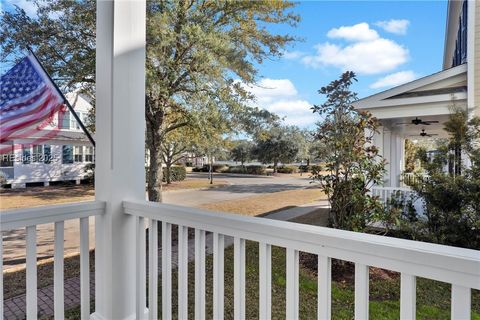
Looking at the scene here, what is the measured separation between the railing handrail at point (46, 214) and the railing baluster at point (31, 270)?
5 centimetres

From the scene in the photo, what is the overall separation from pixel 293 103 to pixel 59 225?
2.40 meters

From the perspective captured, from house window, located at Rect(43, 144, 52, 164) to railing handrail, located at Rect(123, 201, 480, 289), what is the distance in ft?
3.79

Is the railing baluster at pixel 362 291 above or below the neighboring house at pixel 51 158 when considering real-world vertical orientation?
below

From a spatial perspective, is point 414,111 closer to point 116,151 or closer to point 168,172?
point 116,151

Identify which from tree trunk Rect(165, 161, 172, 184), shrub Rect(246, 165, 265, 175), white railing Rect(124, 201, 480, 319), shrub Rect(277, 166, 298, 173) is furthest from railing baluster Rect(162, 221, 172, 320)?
tree trunk Rect(165, 161, 172, 184)

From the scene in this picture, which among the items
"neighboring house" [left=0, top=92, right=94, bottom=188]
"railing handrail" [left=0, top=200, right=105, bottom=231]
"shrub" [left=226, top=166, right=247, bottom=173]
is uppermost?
"neighboring house" [left=0, top=92, right=94, bottom=188]

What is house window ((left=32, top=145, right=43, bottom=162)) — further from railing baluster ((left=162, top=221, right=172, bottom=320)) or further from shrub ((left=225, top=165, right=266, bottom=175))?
shrub ((left=225, top=165, right=266, bottom=175))

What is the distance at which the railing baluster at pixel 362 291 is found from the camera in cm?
96

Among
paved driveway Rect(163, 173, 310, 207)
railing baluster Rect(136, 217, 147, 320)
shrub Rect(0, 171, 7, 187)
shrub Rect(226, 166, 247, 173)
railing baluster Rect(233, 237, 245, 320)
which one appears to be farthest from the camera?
paved driveway Rect(163, 173, 310, 207)

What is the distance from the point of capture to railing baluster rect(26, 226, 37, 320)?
1438mm

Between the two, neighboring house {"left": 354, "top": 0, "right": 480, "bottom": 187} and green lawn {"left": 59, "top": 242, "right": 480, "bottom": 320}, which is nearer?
green lawn {"left": 59, "top": 242, "right": 480, "bottom": 320}

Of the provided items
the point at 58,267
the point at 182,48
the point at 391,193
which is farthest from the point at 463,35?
the point at 58,267

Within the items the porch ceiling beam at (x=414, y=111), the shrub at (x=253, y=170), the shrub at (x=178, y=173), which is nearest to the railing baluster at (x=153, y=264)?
the shrub at (x=253, y=170)

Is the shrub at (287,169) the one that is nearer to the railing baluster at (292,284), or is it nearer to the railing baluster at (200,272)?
the railing baluster at (200,272)
